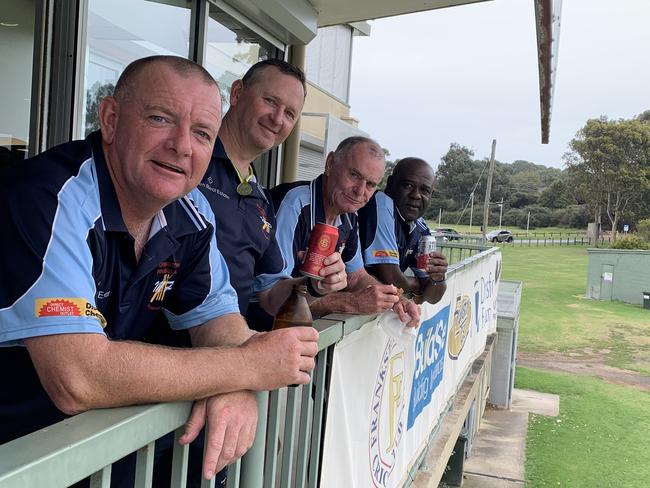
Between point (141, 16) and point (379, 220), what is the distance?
221 centimetres

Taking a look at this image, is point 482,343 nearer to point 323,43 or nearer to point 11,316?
point 11,316

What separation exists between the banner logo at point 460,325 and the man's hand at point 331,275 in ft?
10.2

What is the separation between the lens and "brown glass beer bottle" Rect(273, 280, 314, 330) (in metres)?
1.94

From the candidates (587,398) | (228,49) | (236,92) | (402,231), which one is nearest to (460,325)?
(402,231)

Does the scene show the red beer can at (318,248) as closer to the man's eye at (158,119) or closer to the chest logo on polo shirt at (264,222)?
the chest logo on polo shirt at (264,222)

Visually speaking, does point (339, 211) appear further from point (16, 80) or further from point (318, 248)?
point (16, 80)

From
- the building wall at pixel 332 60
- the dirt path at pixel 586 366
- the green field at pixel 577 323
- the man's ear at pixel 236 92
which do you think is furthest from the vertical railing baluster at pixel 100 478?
the green field at pixel 577 323

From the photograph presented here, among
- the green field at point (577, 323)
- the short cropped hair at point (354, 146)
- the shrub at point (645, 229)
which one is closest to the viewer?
the short cropped hair at point (354, 146)

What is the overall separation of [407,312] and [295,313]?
47.3 inches

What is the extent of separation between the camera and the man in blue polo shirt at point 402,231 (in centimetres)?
368

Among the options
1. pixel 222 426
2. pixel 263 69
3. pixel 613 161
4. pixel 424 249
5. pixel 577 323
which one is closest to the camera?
pixel 222 426

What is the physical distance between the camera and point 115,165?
1507 millimetres

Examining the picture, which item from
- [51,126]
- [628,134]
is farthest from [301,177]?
[628,134]

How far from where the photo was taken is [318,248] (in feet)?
6.52
